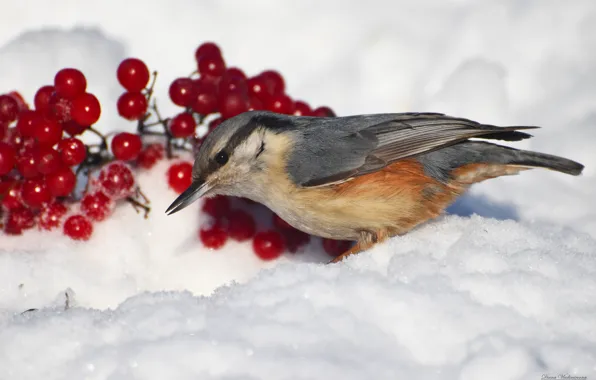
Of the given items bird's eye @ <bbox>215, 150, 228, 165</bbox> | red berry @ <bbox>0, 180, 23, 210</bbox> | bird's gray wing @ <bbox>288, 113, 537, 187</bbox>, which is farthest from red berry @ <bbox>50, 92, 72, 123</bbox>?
bird's gray wing @ <bbox>288, 113, 537, 187</bbox>

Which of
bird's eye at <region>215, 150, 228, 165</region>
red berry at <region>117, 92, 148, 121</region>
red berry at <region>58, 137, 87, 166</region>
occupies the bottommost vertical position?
red berry at <region>58, 137, 87, 166</region>

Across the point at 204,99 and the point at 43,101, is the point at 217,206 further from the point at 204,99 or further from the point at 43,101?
the point at 43,101

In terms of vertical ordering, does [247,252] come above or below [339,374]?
above

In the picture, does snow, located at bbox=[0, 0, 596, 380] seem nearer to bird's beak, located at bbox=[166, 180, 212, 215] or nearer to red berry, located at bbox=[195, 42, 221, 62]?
bird's beak, located at bbox=[166, 180, 212, 215]

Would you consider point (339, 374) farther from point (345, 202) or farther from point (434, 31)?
point (434, 31)

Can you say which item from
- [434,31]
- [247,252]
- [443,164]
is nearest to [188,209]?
[247,252]

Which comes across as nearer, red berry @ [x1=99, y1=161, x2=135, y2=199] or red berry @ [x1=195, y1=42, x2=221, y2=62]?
red berry @ [x1=99, y1=161, x2=135, y2=199]
